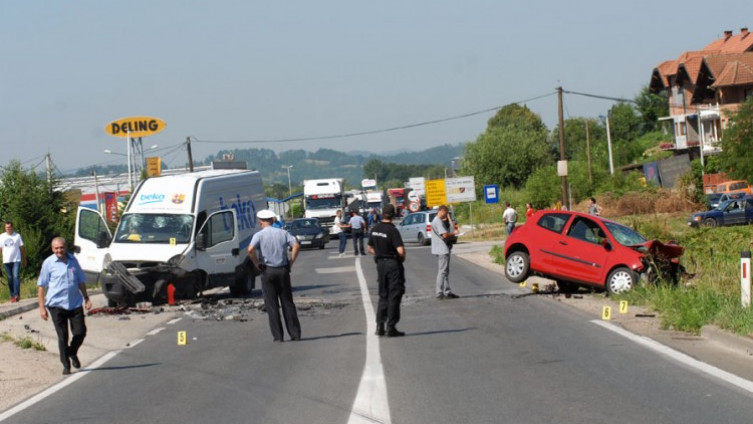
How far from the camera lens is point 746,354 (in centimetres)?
1084

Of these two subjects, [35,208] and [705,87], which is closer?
[35,208]

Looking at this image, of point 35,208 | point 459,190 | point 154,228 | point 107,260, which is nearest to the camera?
point 107,260

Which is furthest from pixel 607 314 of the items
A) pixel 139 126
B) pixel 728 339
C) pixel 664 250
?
pixel 139 126

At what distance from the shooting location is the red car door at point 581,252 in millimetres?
18219

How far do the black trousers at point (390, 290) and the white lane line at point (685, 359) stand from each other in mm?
2941

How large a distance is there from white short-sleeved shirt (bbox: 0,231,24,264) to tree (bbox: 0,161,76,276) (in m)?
7.33

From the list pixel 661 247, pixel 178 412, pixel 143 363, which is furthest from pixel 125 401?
pixel 661 247

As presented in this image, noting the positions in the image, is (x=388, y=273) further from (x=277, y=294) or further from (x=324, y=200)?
(x=324, y=200)

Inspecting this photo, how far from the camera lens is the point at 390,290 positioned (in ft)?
43.3

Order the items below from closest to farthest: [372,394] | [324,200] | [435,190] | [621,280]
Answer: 1. [372,394]
2. [621,280]
3. [324,200]
4. [435,190]

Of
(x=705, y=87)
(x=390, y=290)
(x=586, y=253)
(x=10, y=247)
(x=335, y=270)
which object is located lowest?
(x=335, y=270)

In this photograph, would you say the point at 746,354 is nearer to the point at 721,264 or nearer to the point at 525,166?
the point at 721,264

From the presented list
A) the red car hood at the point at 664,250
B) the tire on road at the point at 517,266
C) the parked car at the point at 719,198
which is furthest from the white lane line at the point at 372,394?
the parked car at the point at 719,198

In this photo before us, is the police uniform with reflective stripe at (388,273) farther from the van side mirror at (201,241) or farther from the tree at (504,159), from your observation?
the tree at (504,159)
